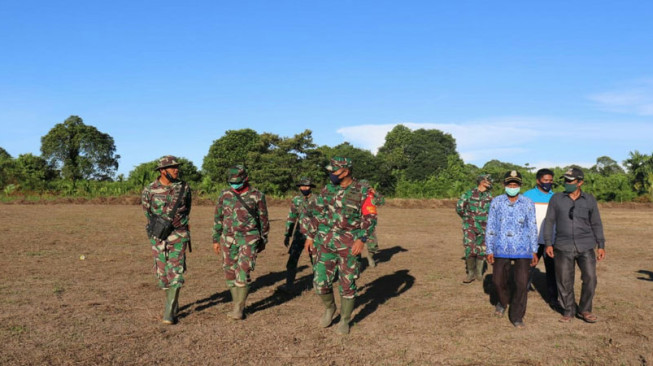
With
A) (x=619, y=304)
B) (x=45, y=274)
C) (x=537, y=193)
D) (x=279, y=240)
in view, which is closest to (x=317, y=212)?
(x=537, y=193)

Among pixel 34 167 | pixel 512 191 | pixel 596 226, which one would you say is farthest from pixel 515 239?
pixel 34 167

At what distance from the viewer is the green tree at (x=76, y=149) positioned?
61.4 m

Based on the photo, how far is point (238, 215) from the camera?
6.83m

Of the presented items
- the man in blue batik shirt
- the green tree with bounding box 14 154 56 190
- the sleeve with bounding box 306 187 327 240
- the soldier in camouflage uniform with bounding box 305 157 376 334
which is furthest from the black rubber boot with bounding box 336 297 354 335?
the green tree with bounding box 14 154 56 190

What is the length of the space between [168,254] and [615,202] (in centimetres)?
4408

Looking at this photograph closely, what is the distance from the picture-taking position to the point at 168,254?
21.8 feet

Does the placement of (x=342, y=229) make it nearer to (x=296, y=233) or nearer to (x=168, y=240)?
(x=168, y=240)

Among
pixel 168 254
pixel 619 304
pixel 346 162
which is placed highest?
pixel 346 162

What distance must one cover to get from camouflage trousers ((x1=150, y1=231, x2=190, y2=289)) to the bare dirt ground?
65 centimetres

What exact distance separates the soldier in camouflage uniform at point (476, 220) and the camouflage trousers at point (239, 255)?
16.7 ft

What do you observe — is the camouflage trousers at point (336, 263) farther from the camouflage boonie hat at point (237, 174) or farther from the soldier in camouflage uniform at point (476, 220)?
the soldier in camouflage uniform at point (476, 220)

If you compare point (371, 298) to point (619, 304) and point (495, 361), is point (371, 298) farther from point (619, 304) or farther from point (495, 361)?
point (619, 304)

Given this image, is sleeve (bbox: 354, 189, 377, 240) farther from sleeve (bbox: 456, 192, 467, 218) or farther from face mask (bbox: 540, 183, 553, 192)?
sleeve (bbox: 456, 192, 467, 218)

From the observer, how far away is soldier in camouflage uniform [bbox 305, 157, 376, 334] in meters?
6.15
